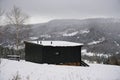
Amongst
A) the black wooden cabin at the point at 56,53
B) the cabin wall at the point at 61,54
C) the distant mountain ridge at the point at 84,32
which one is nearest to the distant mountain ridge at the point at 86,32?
the distant mountain ridge at the point at 84,32

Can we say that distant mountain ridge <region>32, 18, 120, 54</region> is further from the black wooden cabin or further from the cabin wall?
the cabin wall

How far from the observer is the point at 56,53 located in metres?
9.98

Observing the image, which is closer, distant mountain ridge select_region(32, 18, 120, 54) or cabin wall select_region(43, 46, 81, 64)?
cabin wall select_region(43, 46, 81, 64)

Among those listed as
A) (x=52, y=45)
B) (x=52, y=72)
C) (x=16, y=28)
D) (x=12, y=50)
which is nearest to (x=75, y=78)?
(x=52, y=72)

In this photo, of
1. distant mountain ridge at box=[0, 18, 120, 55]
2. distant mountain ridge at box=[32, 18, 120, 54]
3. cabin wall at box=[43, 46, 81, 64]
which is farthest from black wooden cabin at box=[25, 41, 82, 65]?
distant mountain ridge at box=[32, 18, 120, 54]

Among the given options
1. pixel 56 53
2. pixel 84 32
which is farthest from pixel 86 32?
pixel 56 53

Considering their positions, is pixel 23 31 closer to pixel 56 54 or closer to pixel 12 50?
pixel 12 50

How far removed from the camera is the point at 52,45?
31.8ft

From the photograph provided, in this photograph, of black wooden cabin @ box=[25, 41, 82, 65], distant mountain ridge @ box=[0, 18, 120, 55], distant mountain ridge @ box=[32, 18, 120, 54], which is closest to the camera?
black wooden cabin @ box=[25, 41, 82, 65]

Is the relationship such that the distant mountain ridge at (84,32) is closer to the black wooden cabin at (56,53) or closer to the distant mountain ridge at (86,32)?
the distant mountain ridge at (86,32)

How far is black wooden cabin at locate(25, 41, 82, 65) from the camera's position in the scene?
32.1 feet

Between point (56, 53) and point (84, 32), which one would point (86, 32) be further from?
point (56, 53)

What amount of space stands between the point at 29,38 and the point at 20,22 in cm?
141

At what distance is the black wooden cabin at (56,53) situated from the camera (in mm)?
9773
